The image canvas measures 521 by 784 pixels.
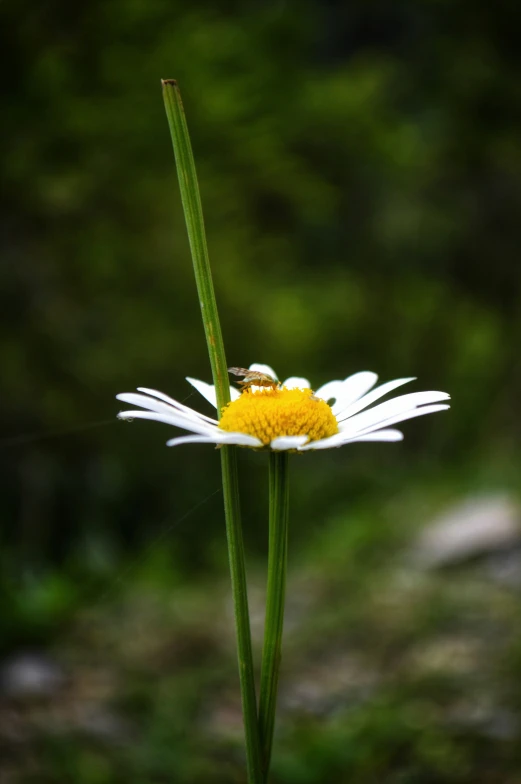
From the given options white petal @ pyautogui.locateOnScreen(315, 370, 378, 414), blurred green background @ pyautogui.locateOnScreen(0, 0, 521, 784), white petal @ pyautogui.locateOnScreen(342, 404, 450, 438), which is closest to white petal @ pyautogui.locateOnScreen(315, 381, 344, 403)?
white petal @ pyautogui.locateOnScreen(315, 370, 378, 414)

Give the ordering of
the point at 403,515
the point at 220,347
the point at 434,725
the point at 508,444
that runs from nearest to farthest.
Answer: the point at 220,347, the point at 434,725, the point at 403,515, the point at 508,444

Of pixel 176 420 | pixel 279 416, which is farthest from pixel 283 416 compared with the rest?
pixel 176 420

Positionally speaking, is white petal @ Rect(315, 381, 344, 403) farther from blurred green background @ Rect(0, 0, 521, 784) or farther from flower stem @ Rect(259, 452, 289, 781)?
blurred green background @ Rect(0, 0, 521, 784)

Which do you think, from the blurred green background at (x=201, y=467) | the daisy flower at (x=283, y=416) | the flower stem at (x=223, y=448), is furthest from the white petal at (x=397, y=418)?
the blurred green background at (x=201, y=467)

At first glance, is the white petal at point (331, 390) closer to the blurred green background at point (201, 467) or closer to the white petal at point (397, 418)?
the white petal at point (397, 418)

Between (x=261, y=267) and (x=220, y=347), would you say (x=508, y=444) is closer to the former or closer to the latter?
(x=261, y=267)

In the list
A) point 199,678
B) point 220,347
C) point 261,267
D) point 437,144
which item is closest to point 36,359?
point 199,678
